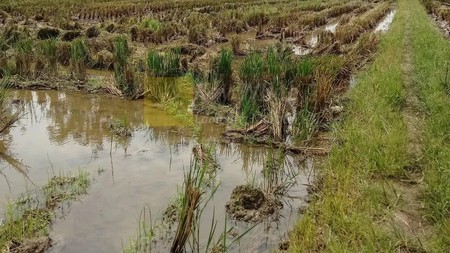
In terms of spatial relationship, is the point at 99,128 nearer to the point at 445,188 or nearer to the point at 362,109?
the point at 362,109

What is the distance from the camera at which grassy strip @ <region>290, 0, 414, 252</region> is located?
11.9ft

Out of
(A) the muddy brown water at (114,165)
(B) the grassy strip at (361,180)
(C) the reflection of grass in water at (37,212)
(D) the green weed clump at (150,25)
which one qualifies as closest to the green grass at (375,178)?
(B) the grassy strip at (361,180)

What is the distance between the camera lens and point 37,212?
13.8 feet

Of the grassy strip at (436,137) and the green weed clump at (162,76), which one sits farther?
the green weed clump at (162,76)

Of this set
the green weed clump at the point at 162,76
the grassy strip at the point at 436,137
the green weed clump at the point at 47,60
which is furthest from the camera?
the green weed clump at the point at 47,60

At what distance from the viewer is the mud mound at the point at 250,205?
4340 millimetres

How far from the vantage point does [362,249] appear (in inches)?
136

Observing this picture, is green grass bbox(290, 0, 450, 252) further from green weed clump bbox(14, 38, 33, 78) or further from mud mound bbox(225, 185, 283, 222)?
green weed clump bbox(14, 38, 33, 78)

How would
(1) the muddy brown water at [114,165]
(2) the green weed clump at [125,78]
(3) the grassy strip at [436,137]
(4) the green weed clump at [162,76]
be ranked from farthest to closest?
(2) the green weed clump at [125,78]
(4) the green weed clump at [162,76]
(1) the muddy brown water at [114,165]
(3) the grassy strip at [436,137]

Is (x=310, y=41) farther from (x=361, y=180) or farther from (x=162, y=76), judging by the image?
(x=361, y=180)

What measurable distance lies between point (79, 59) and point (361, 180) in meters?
6.50

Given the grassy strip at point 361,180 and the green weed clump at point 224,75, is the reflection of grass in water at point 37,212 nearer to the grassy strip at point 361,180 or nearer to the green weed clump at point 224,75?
the grassy strip at point 361,180

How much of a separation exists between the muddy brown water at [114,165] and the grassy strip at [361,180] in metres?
0.37

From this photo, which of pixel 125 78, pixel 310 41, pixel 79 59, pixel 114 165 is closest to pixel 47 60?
pixel 79 59
